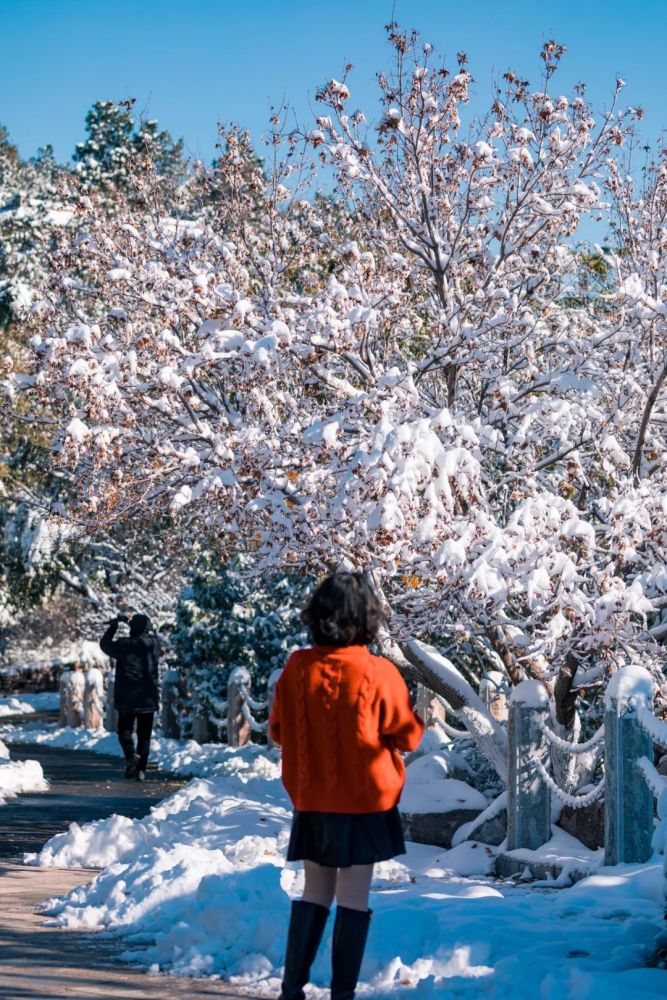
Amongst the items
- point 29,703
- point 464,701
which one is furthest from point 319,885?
point 29,703

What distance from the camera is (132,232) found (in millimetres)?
11320

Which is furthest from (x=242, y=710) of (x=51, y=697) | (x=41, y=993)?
(x=51, y=697)

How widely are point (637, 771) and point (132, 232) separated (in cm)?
662

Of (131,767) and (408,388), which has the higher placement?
(408,388)

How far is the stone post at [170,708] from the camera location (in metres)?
22.4

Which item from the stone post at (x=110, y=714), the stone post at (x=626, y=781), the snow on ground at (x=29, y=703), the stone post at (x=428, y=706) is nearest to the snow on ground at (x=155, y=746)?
the stone post at (x=110, y=714)

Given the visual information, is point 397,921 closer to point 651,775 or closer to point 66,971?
point 66,971

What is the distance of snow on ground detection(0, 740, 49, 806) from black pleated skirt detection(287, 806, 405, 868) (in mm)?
9828

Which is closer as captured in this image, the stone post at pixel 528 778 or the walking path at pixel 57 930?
the walking path at pixel 57 930

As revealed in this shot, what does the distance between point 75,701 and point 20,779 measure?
12101 millimetres

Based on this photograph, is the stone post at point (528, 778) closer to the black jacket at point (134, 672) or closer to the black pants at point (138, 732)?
the black jacket at point (134, 672)

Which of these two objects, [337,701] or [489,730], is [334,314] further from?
[337,701]

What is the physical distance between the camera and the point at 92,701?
26234 millimetres

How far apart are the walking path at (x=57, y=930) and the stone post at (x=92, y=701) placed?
35.5 feet
